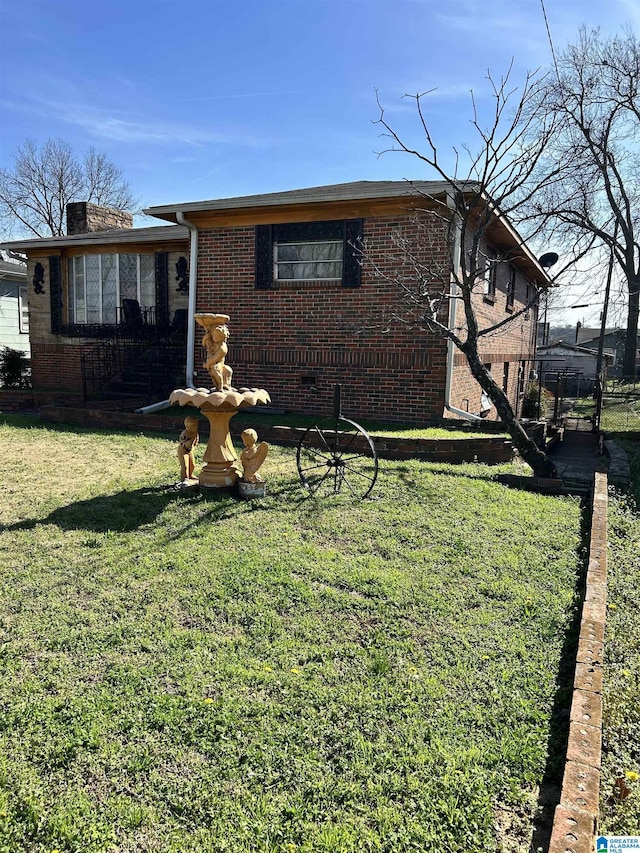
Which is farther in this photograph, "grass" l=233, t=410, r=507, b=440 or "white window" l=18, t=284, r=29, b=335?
"white window" l=18, t=284, r=29, b=335

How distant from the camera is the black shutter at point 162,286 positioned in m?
13.0

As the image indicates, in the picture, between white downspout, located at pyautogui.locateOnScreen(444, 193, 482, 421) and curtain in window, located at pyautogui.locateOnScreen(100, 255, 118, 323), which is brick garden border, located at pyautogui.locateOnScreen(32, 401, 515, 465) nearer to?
white downspout, located at pyautogui.locateOnScreen(444, 193, 482, 421)

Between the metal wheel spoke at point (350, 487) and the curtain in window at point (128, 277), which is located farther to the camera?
the curtain in window at point (128, 277)

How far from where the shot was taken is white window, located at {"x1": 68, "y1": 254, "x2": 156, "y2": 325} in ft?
44.3

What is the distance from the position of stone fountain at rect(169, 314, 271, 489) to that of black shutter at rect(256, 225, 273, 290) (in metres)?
4.80

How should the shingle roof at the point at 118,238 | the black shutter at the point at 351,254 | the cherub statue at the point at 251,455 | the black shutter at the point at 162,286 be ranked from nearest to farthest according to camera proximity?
the cherub statue at the point at 251,455 < the black shutter at the point at 351,254 < the shingle roof at the point at 118,238 < the black shutter at the point at 162,286

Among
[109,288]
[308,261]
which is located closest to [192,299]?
[308,261]

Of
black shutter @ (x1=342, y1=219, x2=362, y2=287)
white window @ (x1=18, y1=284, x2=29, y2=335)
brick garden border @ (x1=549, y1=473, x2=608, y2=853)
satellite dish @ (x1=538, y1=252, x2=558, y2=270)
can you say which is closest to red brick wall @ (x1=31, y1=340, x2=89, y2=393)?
white window @ (x1=18, y1=284, x2=29, y2=335)

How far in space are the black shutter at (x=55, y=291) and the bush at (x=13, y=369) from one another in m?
1.93

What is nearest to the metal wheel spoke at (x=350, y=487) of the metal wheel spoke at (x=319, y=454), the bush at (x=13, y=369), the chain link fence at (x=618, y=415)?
the metal wheel spoke at (x=319, y=454)

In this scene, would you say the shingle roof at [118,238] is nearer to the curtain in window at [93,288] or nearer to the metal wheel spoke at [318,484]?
the curtain in window at [93,288]

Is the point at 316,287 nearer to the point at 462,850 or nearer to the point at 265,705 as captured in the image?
the point at 265,705

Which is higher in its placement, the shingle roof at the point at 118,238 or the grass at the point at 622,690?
the shingle roof at the point at 118,238

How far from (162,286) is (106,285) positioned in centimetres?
184
